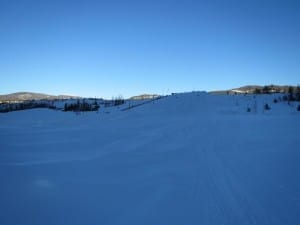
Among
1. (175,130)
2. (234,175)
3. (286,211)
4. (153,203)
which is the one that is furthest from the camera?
→ (175,130)

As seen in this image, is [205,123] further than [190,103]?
No

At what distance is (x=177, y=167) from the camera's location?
8.89 metres

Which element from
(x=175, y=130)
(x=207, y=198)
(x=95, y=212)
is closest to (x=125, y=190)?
(x=95, y=212)

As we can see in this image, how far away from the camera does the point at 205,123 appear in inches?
764

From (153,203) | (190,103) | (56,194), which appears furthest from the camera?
(190,103)

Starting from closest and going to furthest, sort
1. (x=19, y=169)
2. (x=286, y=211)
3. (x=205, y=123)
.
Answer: (x=286, y=211), (x=19, y=169), (x=205, y=123)

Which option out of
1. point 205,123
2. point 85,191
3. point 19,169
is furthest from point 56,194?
point 205,123

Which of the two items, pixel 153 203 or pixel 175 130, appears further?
pixel 175 130

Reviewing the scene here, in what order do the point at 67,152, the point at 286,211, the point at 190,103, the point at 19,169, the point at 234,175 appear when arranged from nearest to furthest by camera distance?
the point at 286,211, the point at 234,175, the point at 19,169, the point at 67,152, the point at 190,103

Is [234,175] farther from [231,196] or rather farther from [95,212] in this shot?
[95,212]

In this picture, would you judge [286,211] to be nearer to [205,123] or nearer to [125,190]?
[125,190]

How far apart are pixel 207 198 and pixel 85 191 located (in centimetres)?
267

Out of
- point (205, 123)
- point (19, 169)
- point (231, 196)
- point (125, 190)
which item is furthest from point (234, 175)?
point (205, 123)

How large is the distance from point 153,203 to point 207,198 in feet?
3.62
